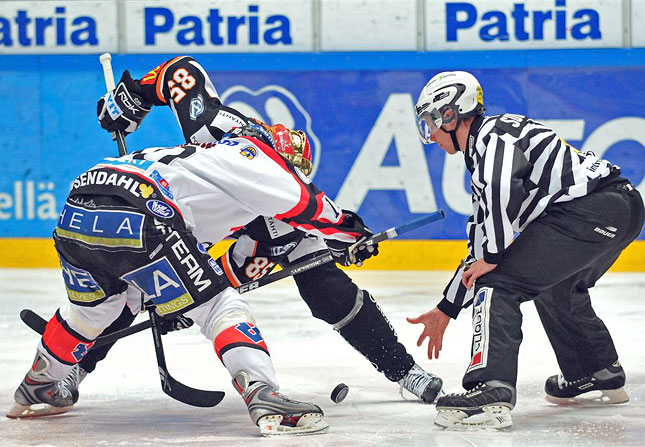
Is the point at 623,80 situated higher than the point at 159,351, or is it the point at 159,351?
the point at 623,80

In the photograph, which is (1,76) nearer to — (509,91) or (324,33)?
(324,33)

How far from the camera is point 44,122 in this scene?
7.00m

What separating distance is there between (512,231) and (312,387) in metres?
1.01

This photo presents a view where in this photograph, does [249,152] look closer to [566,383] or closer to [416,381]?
[416,381]

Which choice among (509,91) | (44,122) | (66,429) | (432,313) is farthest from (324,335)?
(44,122)

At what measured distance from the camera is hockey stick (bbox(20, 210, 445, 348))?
329 centimetres

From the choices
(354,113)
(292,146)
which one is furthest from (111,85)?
(354,113)

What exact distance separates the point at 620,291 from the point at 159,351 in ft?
10.6

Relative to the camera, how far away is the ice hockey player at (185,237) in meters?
2.91

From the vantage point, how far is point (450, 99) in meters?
3.19

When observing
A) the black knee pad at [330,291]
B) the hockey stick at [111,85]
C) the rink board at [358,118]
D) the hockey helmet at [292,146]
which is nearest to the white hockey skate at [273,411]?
the black knee pad at [330,291]

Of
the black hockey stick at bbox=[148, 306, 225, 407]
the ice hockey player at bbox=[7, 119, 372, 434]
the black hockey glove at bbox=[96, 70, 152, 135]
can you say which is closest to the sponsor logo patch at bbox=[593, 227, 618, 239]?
the ice hockey player at bbox=[7, 119, 372, 434]

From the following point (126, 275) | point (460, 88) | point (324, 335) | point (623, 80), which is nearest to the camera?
point (126, 275)

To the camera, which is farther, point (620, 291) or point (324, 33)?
point (324, 33)
